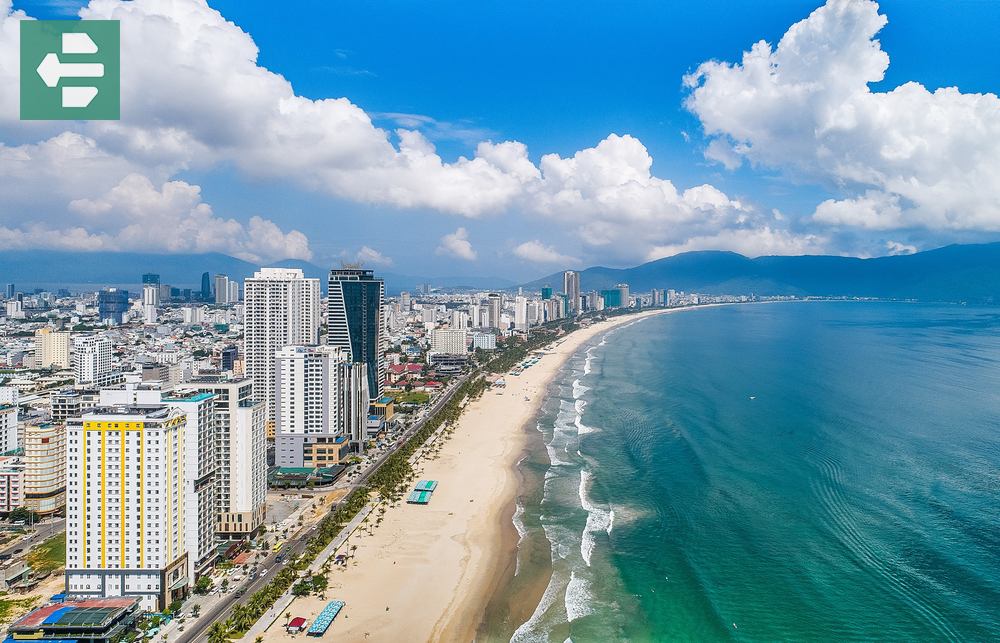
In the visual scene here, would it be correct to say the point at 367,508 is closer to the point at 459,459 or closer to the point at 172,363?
the point at 459,459

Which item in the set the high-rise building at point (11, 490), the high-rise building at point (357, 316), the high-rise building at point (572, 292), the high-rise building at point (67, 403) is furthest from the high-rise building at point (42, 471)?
the high-rise building at point (572, 292)

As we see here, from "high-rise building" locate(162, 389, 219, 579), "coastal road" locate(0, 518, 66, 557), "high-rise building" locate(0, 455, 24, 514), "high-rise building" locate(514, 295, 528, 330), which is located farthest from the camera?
"high-rise building" locate(514, 295, 528, 330)

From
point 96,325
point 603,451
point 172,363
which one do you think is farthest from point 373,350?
point 96,325

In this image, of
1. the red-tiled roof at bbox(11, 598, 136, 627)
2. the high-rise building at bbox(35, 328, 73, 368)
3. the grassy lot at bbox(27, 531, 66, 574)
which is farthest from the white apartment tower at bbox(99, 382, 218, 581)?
the high-rise building at bbox(35, 328, 73, 368)

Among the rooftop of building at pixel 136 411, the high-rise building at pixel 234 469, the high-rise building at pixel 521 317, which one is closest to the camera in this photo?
the rooftop of building at pixel 136 411

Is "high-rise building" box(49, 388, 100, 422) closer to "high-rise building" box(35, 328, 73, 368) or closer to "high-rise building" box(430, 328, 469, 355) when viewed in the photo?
"high-rise building" box(35, 328, 73, 368)

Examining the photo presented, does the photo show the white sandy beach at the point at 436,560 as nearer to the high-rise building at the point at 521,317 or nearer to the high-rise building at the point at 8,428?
the high-rise building at the point at 8,428

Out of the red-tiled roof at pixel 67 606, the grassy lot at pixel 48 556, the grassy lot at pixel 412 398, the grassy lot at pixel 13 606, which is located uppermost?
the grassy lot at pixel 412 398

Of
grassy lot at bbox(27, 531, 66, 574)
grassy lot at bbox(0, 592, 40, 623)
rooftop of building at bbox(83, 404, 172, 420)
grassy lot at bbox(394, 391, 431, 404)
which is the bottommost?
grassy lot at bbox(0, 592, 40, 623)
